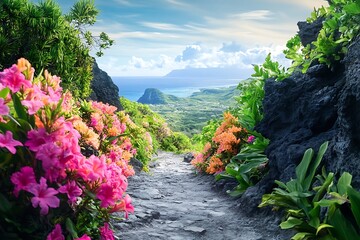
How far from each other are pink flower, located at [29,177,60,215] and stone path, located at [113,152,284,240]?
199cm

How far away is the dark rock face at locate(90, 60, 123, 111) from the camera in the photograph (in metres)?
13.6

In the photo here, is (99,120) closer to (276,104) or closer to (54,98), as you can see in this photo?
(276,104)

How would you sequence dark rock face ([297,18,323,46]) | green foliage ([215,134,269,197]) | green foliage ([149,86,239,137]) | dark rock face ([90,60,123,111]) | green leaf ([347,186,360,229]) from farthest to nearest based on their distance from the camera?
1. green foliage ([149,86,239,137])
2. dark rock face ([90,60,123,111])
3. dark rock face ([297,18,323,46])
4. green foliage ([215,134,269,197])
5. green leaf ([347,186,360,229])

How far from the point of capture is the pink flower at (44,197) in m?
2.53

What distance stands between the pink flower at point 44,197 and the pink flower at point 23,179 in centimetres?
5

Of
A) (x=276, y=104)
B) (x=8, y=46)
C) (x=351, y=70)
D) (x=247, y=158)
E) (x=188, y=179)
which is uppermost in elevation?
(x=8, y=46)

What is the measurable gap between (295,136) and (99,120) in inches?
A: 151

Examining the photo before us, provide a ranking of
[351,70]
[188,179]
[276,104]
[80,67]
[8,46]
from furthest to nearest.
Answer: [188,179], [80,67], [8,46], [276,104], [351,70]

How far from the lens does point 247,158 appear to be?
7.03 metres

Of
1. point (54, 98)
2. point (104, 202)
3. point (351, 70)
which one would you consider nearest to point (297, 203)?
point (351, 70)

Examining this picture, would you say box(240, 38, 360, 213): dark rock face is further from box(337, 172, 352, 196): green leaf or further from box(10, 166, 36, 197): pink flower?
box(10, 166, 36, 197): pink flower

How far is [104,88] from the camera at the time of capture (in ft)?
45.7

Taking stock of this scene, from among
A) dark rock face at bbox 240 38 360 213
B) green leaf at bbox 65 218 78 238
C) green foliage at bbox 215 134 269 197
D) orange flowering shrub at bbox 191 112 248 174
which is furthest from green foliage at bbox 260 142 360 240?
orange flowering shrub at bbox 191 112 248 174

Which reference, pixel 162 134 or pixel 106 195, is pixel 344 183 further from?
pixel 162 134
